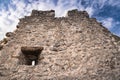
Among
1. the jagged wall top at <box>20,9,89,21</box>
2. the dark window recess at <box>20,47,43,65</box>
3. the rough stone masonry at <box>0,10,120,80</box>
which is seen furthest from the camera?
the jagged wall top at <box>20,9,89,21</box>

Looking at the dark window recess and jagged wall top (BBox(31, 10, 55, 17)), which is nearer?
the dark window recess

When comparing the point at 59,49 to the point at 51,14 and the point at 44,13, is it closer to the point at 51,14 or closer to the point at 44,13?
the point at 51,14

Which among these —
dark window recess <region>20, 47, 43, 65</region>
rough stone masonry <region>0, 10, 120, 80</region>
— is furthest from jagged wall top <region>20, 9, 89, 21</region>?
dark window recess <region>20, 47, 43, 65</region>

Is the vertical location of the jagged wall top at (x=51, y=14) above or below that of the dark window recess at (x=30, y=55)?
above

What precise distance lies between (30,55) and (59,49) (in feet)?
3.45

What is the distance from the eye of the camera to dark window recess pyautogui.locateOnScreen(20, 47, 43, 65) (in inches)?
261

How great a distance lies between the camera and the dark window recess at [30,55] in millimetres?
→ 6637

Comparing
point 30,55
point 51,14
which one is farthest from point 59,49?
point 51,14

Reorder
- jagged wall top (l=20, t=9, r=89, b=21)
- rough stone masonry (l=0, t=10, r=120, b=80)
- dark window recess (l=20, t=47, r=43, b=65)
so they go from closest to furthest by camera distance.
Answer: rough stone masonry (l=0, t=10, r=120, b=80), dark window recess (l=20, t=47, r=43, b=65), jagged wall top (l=20, t=9, r=89, b=21)

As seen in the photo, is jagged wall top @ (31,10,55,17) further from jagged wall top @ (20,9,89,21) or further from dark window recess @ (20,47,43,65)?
dark window recess @ (20,47,43,65)

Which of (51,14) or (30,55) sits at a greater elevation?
(51,14)

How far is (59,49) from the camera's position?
261 inches

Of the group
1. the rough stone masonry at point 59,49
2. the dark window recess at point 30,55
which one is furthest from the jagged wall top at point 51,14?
the dark window recess at point 30,55

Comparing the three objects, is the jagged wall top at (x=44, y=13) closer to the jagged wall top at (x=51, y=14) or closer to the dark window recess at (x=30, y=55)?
the jagged wall top at (x=51, y=14)
